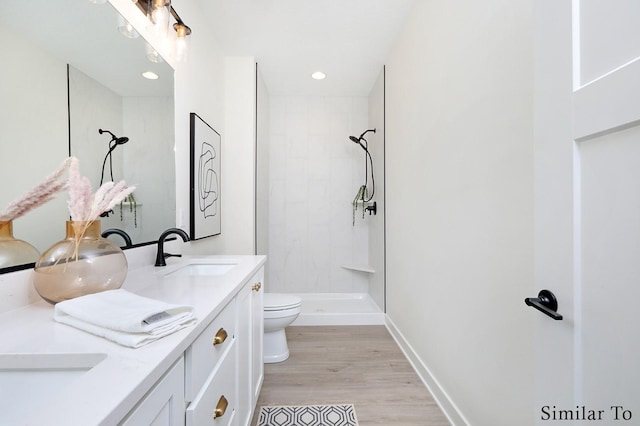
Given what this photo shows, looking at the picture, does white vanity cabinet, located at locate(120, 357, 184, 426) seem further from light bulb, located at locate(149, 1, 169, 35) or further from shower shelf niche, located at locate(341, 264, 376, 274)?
shower shelf niche, located at locate(341, 264, 376, 274)

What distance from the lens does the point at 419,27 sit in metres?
1.98

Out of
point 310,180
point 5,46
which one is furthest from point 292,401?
point 310,180

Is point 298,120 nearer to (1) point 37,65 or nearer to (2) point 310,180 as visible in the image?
(2) point 310,180

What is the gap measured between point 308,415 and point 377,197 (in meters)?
2.17

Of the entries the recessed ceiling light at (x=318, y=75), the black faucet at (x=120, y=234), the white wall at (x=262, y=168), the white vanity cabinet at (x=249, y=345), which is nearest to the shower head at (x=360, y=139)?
the recessed ceiling light at (x=318, y=75)

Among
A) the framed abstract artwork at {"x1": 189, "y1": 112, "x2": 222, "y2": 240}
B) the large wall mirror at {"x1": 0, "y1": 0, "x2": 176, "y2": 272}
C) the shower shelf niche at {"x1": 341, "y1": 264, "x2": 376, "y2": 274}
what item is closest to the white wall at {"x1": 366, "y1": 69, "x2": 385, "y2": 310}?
the shower shelf niche at {"x1": 341, "y1": 264, "x2": 376, "y2": 274}

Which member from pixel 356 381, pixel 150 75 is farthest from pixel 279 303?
pixel 150 75

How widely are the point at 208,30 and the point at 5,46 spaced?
179cm

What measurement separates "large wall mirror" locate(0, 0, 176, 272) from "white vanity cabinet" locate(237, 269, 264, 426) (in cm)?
59

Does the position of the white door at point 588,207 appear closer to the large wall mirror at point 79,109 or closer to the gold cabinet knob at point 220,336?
the gold cabinet knob at point 220,336

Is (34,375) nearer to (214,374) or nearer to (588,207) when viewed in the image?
(214,374)

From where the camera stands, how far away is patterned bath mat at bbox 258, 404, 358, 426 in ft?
5.11

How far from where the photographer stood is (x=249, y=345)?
1391 millimetres

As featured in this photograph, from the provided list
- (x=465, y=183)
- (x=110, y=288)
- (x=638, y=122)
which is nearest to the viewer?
(x=638, y=122)
